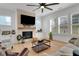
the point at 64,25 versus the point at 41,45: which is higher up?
the point at 64,25

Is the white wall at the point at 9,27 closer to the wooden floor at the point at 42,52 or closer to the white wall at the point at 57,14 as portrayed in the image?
the wooden floor at the point at 42,52

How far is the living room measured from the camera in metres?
2.60

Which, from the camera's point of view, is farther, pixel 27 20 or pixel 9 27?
pixel 27 20

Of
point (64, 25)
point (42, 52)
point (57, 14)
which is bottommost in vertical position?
point (42, 52)

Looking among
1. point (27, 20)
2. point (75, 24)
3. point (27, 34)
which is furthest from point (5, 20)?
point (75, 24)

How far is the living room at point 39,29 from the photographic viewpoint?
260 centimetres

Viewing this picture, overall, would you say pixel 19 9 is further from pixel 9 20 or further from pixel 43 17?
pixel 43 17

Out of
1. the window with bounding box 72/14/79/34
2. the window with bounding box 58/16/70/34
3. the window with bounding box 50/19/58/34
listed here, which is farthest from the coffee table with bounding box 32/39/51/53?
the window with bounding box 72/14/79/34

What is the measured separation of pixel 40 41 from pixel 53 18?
2.39 feet

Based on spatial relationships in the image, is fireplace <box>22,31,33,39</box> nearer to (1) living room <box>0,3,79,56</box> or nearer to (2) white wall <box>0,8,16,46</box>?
(1) living room <box>0,3,79,56</box>

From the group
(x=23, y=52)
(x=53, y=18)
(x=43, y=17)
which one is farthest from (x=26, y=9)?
(x=23, y=52)

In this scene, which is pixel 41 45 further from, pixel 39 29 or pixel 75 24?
pixel 75 24

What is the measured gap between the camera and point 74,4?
8.16 ft

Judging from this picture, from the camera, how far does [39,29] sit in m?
2.82
